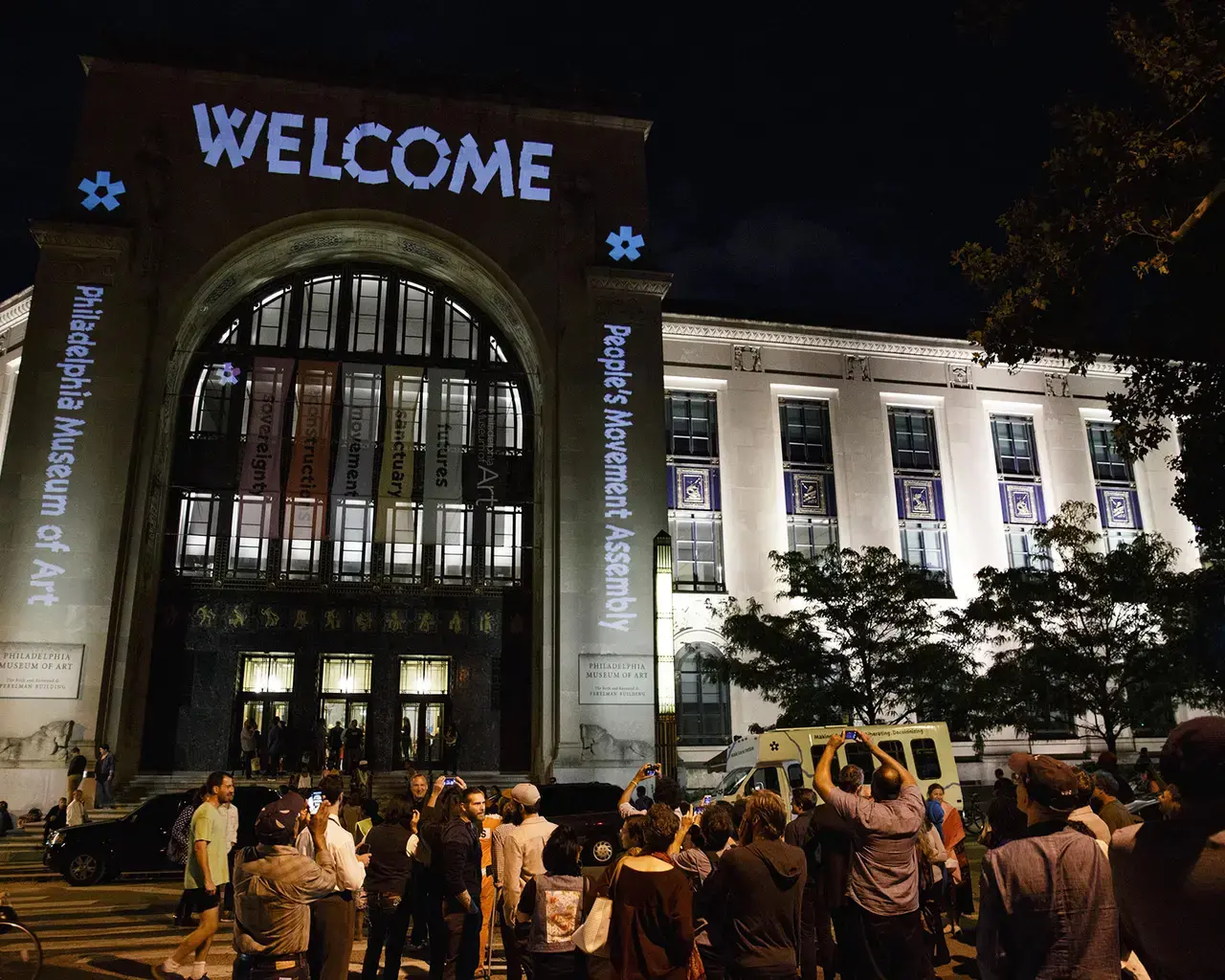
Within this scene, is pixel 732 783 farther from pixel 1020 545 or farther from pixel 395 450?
pixel 1020 545

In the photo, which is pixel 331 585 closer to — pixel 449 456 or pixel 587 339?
pixel 449 456

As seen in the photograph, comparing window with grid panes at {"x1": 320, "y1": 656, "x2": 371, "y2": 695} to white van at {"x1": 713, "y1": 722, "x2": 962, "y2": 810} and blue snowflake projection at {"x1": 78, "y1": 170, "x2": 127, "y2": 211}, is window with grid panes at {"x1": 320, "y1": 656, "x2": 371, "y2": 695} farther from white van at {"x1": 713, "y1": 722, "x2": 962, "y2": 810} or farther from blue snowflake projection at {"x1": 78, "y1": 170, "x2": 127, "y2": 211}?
blue snowflake projection at {"x1": 78, "y1": 170, "x2": 127, "y2": 211}

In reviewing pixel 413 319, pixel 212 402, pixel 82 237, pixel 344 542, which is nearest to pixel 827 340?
pixel 413 319

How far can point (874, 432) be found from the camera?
127 feet

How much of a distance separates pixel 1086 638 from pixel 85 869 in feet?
86.8

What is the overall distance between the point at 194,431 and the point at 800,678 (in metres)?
21.4

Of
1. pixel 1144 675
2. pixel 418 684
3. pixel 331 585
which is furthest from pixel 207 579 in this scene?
pixel 1144 675

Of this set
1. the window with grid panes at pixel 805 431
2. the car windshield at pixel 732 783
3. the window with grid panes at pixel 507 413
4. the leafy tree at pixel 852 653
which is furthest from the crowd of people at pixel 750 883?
the window with grid panes at pixel 805 431

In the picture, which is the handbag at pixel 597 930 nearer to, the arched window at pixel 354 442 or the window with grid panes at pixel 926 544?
the arched window at pixel 354 442

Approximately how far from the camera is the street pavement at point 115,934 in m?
10.6

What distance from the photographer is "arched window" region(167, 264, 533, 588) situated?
30266mm

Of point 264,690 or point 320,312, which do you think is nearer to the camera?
point 264,690

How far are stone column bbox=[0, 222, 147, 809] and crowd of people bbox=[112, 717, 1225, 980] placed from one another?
18.0 m

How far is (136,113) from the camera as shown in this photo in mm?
32000
